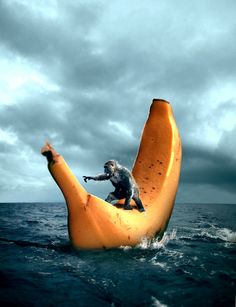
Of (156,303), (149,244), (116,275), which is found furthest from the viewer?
(149,244)

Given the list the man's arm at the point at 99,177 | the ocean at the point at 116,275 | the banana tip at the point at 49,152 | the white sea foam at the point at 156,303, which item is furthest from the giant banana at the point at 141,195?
the white sea foam at the point at 156,303

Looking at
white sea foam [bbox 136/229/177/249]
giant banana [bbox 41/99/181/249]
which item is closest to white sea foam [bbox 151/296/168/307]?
giant banana [bbox 41/99/181/249]

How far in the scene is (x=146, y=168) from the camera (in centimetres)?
838

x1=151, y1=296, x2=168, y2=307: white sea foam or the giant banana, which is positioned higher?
the giant banana

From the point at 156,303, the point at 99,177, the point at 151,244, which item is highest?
the point at 99,177

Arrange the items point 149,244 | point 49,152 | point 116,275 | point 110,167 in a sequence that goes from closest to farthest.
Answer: point 116,275 < point 49,152 < point 110,167 < point 149,244

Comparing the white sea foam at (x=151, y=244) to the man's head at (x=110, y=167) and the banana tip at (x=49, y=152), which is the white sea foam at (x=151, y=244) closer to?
the man's head at (x=110, y=167)

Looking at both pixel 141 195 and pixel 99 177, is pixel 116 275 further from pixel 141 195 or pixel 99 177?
pixel 141 195

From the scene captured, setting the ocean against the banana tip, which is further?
the banana tip

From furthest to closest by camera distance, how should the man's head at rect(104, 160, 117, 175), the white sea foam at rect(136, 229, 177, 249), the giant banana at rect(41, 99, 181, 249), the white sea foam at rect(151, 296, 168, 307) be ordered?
the man's head at rect(104, 160, 117, 175) < the white sea foam at rect(136, 229, 177, 249) < the giant banana at rect(41, 99, 181, 249) < the white sea foam at rect(151, 296, 168, 307)

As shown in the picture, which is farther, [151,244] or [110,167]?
[151,244]

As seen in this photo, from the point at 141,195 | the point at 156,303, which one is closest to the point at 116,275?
the point at 156,303

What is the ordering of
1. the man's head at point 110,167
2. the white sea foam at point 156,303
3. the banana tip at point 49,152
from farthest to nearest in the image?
the man's head at point 110,167 < the banana tip at point 49,152 < the white sea foam at point 156,303

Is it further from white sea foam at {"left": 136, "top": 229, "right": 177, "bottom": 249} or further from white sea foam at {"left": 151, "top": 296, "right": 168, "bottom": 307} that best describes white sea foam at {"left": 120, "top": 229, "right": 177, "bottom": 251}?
white sea foam at {"left": 151, "top": 296, "right": 168, "bottom": 307}
